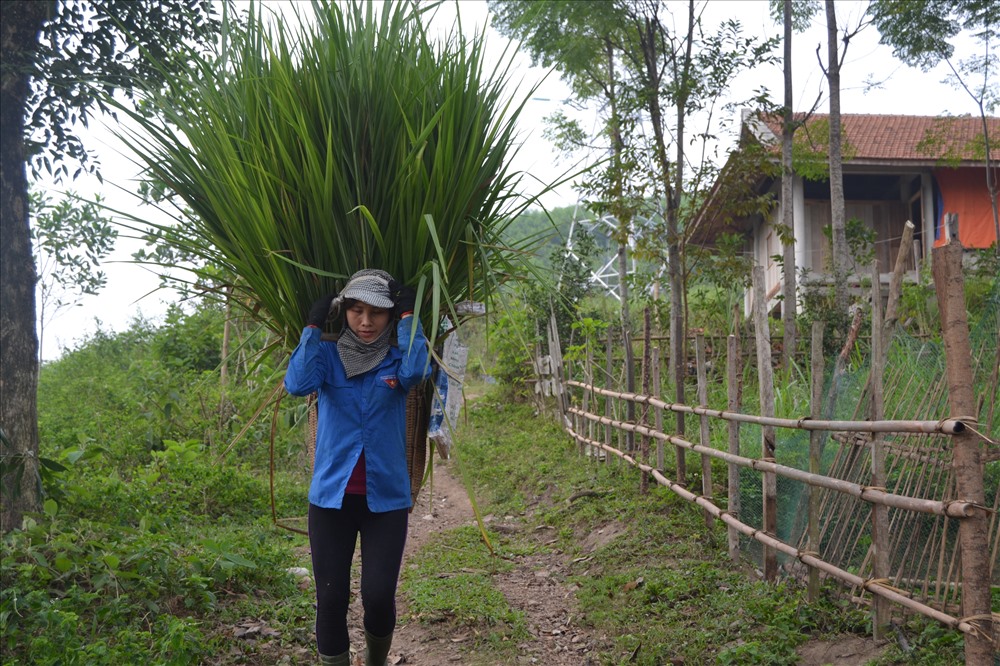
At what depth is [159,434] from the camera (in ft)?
21.6

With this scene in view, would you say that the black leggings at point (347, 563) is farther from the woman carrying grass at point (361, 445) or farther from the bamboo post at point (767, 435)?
the bamboo post at point (767, 435)

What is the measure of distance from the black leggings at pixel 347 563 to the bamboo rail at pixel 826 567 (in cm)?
160

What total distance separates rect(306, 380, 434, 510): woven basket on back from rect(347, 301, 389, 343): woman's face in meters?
0.25

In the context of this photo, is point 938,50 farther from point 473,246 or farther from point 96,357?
point 96,357

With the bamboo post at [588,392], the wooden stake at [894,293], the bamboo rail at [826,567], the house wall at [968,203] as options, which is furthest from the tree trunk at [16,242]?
the house wall at [968,203]

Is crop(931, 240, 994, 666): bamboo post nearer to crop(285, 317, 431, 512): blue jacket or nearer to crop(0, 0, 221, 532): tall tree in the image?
crop(285, 317, 431, 512): blue jacket

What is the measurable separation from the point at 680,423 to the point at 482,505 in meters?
2.61

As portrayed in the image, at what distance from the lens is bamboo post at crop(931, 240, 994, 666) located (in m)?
2.30

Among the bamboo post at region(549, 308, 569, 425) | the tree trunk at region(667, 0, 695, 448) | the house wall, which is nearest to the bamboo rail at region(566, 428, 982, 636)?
the tree trunk at region(667, 0, 695, 448)

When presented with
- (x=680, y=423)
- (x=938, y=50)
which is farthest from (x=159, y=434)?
(x=938, y=50)

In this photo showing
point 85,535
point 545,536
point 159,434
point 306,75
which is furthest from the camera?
point 159,434

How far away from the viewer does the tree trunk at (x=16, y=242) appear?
3912 millimetres

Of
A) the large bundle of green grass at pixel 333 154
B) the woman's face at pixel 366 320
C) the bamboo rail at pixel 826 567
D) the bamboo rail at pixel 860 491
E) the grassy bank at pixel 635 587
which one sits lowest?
the grassy bank at pixel 635 587

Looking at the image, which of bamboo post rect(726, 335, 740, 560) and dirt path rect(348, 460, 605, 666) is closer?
dirt path rect(348, 460, 605, 666)
